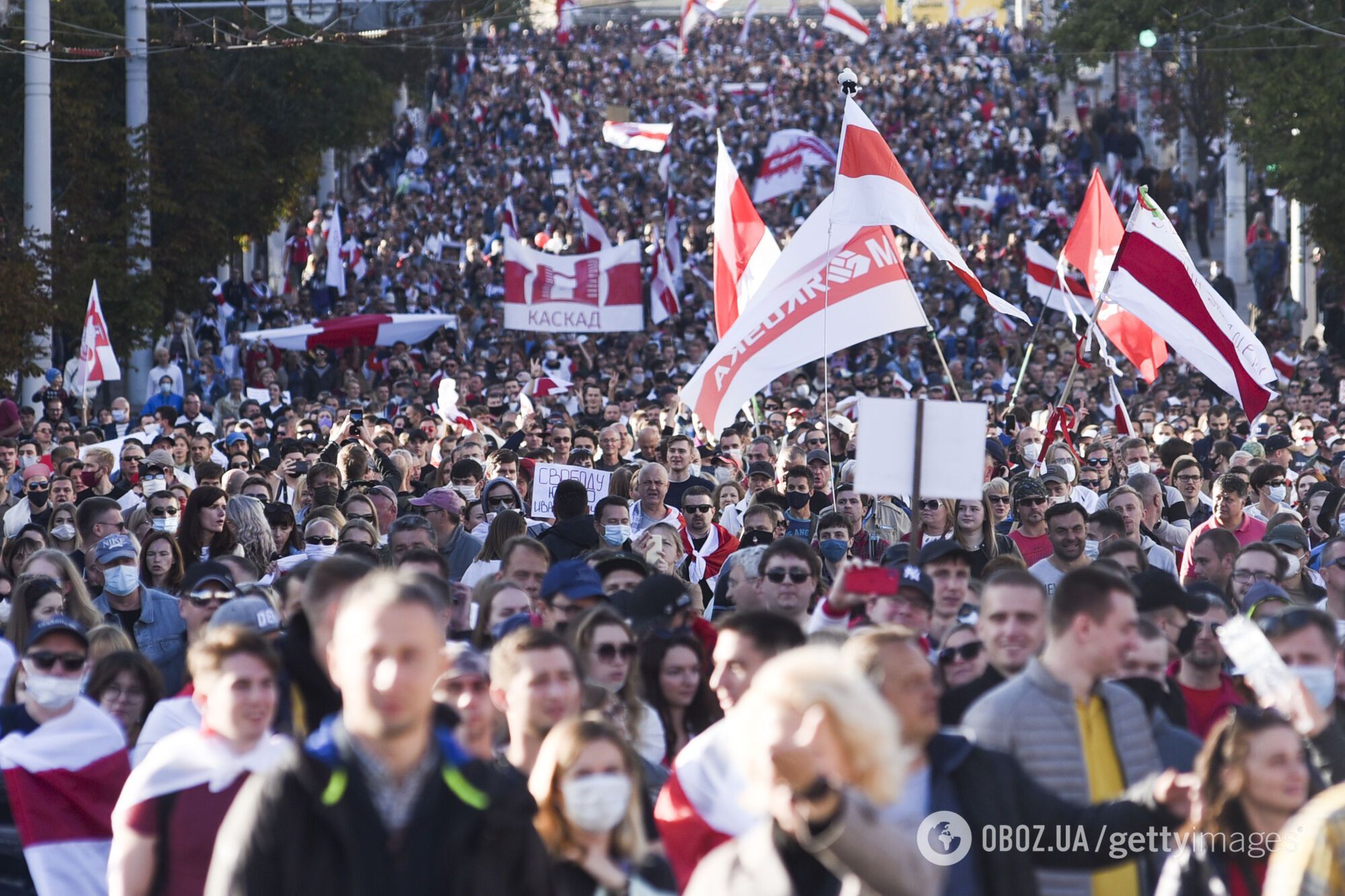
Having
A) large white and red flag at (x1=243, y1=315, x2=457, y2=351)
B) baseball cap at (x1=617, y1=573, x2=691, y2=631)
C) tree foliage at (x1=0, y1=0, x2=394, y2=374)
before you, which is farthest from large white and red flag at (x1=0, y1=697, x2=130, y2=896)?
large white and red flag at (x1=243, y1=315, x2=457, y2=351)

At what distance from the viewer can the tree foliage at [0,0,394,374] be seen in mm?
27531

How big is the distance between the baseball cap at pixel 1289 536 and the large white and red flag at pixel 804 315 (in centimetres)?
291

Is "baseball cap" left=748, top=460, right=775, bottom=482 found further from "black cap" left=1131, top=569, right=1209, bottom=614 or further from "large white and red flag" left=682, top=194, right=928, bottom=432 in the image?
"black cap" left=1131, top=569, right=1209, bottom=614

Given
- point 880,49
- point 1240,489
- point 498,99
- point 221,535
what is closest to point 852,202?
point 1240,489

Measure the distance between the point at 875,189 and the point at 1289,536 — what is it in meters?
4.10

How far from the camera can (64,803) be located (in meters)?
6.61

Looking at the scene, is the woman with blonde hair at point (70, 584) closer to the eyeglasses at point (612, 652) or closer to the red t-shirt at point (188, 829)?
the eyeglasses at point (612, 652)

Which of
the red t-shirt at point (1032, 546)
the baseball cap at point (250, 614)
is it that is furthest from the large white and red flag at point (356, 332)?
the baseball cap at point (250, 614)

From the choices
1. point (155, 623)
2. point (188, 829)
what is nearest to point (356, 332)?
point (155, 623)

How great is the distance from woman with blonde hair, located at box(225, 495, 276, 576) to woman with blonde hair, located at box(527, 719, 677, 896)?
664 centimetres

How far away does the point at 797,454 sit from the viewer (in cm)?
1438

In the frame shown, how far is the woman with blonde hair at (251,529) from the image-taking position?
11.4 meters

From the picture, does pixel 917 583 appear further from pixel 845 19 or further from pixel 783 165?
pixel 845 19

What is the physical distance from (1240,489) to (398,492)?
552 centimetres
